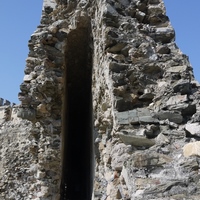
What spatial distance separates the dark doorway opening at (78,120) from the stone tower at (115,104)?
3 centimetres

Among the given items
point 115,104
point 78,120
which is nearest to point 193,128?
point 115,104

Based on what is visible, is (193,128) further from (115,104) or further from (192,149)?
(115,104)

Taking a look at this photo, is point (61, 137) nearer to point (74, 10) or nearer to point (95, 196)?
point (95, 196)

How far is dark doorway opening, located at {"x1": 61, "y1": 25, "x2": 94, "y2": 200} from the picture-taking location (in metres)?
5.68

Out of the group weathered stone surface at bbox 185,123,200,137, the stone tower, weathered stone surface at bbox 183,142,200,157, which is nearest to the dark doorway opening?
the stone tower

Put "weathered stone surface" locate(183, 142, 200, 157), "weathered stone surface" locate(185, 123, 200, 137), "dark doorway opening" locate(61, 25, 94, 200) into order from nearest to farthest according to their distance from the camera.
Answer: "weathered stone surface" locate(183, 142, 200, 157)
"weathered stone surface" locate(185, 123, 200, 137)
"dark doorway opening" locate(61, 25, 94, 200)

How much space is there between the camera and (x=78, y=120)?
7.12 meters

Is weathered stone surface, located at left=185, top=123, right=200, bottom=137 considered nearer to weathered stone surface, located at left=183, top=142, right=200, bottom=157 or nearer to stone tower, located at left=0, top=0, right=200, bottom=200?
stone tower, located at left=0, top=0, right=200, bottom=200

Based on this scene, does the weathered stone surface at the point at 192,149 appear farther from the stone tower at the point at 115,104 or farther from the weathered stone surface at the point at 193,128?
the weathered stone surface at the point at 193,128

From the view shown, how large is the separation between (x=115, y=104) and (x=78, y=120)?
4.47 m

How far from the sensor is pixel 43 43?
16.5 ft

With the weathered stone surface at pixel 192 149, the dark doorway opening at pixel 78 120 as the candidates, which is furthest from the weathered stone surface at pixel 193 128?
the dark doorway opening at pixel 78 120

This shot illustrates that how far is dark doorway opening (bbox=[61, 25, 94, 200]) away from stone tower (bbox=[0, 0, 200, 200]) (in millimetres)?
26

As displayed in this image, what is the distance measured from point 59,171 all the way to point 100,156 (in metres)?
1.23
